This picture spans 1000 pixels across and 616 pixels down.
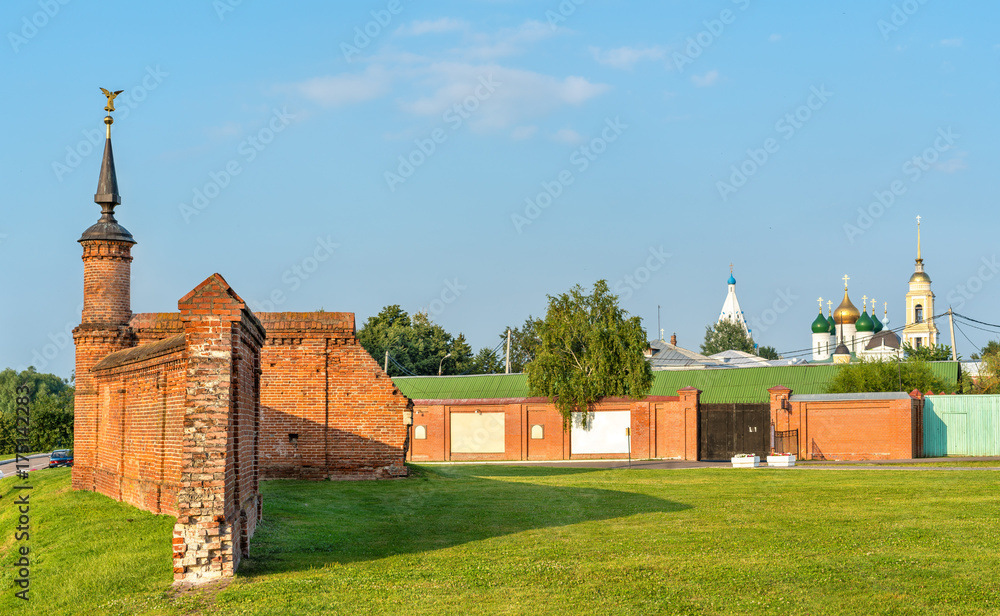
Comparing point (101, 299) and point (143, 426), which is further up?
point (101, 299)

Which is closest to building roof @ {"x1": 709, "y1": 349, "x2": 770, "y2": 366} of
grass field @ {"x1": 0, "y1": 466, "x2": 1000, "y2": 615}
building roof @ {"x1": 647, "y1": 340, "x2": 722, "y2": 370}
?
building roof @ {"x1": 647, "y1": 340, "x2": 722, "y2": 370}

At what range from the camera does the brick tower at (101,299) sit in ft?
78.0

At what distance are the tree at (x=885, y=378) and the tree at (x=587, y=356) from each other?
950cm

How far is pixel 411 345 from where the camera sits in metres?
73.5

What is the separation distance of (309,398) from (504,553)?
11.9 metres

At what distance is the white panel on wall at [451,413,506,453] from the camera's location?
43.8m

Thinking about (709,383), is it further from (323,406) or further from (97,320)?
(97,320)

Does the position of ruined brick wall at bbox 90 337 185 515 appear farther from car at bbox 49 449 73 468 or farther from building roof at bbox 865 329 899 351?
building roof at bbox 865 329 899 351

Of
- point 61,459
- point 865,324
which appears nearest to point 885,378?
point 61,459

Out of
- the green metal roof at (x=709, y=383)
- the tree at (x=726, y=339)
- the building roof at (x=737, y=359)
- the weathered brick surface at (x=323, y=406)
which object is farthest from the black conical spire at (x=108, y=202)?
the tree at (x=726, y=339)

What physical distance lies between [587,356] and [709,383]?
26.7ft

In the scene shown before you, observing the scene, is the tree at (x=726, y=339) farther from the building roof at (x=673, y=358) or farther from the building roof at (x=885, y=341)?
the building roof at (x=673, y=358)

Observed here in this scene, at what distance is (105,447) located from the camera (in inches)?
812

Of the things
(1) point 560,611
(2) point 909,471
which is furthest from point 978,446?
(1) point 560,611
